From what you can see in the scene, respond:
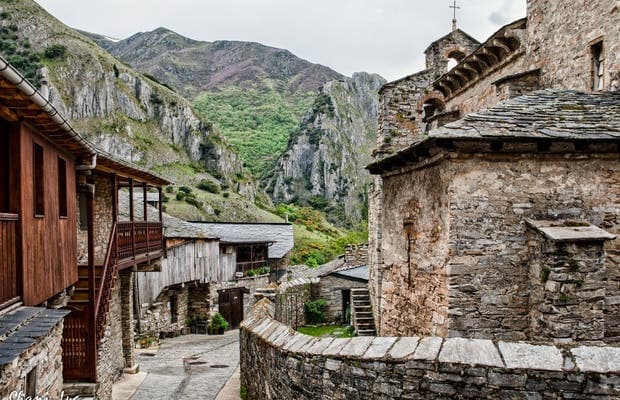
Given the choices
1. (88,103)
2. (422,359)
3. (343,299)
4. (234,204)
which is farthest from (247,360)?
(88,103)

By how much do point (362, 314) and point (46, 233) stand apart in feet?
35.4

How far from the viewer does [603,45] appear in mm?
9852

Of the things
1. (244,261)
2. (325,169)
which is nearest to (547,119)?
(244,261)

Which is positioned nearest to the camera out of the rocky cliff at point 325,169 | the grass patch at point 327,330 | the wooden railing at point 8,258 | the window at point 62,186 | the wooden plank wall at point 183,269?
the wooden railing at point 8,258

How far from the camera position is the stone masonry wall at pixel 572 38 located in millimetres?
9570

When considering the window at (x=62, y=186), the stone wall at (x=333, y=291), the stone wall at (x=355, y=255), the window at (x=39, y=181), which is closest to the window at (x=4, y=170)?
the window at (x=39, y=181)

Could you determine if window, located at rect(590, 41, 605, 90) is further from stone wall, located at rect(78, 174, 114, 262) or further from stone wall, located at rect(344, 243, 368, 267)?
stone wall, located at rect(344, 243, 368, 267)

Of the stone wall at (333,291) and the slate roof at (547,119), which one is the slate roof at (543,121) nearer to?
the slate roof at (547,119)

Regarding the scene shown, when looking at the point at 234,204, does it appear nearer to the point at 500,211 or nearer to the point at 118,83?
the point at 118,83

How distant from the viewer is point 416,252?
922cm

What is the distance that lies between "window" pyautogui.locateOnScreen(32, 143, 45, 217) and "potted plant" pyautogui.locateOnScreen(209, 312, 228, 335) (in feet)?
64.5

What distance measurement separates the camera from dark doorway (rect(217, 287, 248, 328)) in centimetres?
2772

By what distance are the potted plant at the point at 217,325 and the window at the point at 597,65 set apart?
19.6 metres

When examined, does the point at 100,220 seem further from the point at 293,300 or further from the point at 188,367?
the point at 293,300
